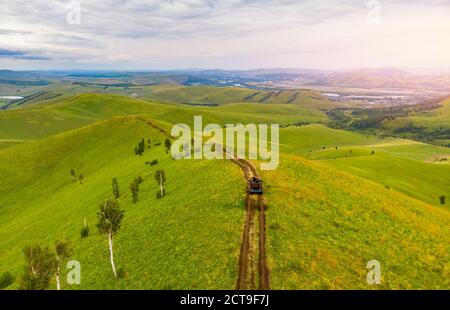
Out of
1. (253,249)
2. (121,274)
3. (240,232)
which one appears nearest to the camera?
(253,249)

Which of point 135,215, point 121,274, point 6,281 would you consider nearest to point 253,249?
point 121,274

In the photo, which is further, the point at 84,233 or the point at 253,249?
the point at 84,233

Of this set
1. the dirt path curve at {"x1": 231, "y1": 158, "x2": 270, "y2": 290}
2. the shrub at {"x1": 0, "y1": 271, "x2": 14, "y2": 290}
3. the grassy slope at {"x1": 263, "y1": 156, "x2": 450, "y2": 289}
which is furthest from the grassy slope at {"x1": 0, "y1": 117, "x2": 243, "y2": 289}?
the grassy slope at {"x1": 263, "y1": 156, "x2": 450, "y2": 289}

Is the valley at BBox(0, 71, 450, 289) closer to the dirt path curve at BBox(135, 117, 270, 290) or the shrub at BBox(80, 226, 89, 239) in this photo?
the dirt path curve at BBox(135, 117, 270, 290)

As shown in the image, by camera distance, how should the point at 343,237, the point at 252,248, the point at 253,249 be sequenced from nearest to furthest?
the point at 253,249 → the point at 252,248 → the point at 343,237

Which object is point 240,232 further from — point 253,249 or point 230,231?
point 253,249

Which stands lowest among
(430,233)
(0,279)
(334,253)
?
(0,279)

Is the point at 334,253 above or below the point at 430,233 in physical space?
above

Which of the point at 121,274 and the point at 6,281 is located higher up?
the point at 121,274
